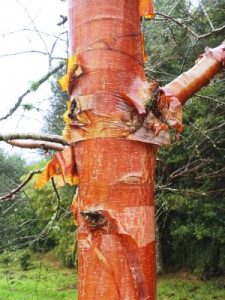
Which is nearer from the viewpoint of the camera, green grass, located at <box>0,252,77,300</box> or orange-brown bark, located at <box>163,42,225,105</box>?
orange-brown bark, located at <box>163,42,225,105</box>

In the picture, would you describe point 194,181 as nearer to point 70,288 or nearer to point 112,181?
point 70,288

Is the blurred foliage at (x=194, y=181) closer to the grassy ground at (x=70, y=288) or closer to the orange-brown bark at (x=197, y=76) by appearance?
the grassy ground at (x=70, y=288)

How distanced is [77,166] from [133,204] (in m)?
0.12

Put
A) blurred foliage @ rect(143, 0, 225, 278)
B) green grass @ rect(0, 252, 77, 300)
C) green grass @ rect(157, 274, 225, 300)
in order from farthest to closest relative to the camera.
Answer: green grass @ rect(0, 252, 77, 300), green grass @ rect(157, 274, 225, 300), blurred foliage @ rect(143, 0, 225, 278)

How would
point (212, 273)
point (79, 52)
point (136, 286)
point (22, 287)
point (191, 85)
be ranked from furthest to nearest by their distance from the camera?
point (22, 287)
point (212, 273)
point (191, 85)
point (79, 52)
point (136, 286)

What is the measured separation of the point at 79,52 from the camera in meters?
0.76

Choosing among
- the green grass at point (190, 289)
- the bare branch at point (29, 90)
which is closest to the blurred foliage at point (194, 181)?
the green grass at point (190, 289)

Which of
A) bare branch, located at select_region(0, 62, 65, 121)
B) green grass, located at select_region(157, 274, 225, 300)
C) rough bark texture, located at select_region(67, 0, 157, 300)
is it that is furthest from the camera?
green grass, located at select_region(157, 274, 225, 300)

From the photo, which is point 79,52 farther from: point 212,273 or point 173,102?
point 212,273

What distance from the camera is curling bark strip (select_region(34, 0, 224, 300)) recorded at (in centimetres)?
67

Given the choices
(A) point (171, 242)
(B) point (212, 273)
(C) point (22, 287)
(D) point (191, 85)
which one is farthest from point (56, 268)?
(D) point (191, 85)

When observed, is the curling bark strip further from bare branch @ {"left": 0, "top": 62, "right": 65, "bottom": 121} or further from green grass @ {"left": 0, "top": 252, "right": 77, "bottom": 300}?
green grass @ {"left": 0, "top": 252, "right": 77, "bottom": 300}

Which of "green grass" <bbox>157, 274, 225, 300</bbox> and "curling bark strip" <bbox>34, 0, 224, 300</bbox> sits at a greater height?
"curling bark strip" <bbox>34, 0, 224, 300</bbox>

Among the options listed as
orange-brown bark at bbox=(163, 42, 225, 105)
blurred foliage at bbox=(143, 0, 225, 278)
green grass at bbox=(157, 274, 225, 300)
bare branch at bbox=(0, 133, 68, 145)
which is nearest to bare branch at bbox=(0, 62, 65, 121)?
bare branch at bbox=(0, 133, 68, 145)
